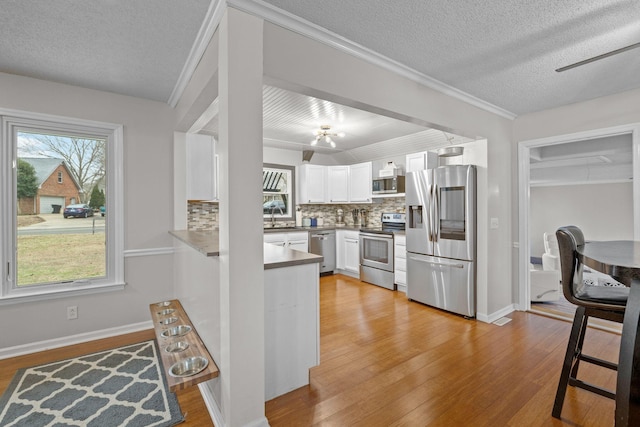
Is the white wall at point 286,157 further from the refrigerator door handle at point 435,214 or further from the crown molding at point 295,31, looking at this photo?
the refrigerator door handle at point 435,214

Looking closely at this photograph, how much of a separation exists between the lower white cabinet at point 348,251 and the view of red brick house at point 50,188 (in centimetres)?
394

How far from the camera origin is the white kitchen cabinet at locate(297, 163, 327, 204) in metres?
5.60

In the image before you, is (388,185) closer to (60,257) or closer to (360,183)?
(360,183)

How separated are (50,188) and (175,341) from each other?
6.90ft

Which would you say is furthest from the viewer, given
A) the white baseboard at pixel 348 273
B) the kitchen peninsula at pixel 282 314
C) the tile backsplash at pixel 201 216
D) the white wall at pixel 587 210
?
the white wall at pixel 587 210

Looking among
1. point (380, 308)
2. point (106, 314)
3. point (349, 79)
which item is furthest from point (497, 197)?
point (106, 314)

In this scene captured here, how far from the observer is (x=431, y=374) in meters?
2.24

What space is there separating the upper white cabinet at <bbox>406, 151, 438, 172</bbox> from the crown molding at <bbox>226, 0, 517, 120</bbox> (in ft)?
4.32

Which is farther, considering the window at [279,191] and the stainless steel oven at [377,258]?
the window at [279,191]

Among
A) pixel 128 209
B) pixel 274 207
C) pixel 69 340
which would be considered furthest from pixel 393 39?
pixel 274 207

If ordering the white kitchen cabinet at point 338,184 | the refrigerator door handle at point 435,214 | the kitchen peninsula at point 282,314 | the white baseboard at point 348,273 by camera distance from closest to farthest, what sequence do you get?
the kitchen peninsula at point 282,314 < the refrigerator door handle at point 435,214 < the white baseboard at point 348,273 < the white kitchen cabinet at point 338,184

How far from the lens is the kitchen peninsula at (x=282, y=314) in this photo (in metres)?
1.88

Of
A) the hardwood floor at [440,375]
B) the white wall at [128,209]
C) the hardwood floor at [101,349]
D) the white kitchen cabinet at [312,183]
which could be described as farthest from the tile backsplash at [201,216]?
the hardwood floor at [440,375]

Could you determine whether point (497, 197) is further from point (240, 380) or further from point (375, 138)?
point (240, 380)
